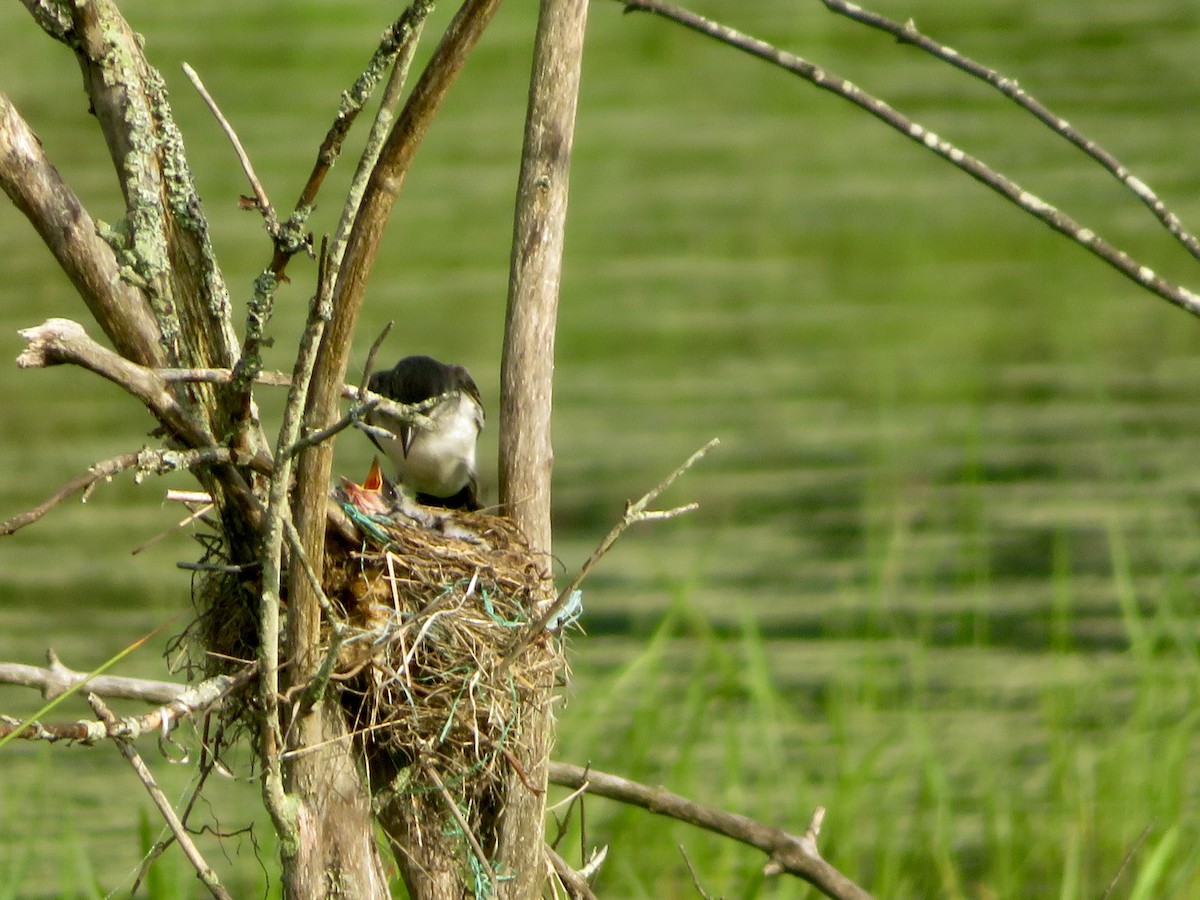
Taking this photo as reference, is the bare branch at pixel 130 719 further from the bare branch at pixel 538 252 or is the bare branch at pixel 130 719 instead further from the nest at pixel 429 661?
the bare branch at pixel 538 252

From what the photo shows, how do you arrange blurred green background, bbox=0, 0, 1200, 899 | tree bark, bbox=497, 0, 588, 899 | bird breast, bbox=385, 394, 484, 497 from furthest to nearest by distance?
blurred green background, bbox=0, 0, 1200, 899
bird breast, bbox=385, 394, 484, 497
tree bark, bbox=497, 0, 588, 899

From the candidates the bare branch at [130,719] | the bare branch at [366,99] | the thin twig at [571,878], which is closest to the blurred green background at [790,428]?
the bare branch at [130,719]

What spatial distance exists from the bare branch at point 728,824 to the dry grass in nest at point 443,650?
0.24 metres

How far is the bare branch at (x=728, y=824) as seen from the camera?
350 cm

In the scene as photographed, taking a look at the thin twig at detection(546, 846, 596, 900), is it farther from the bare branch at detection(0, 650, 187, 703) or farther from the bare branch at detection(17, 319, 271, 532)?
the bare branch at detection(17, 319, 271, 532)

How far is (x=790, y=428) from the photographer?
1040cm

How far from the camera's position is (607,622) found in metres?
8.52

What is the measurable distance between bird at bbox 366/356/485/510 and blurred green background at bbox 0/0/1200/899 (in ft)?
2.58

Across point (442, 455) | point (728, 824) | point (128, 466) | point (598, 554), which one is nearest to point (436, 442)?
point (442, 455)

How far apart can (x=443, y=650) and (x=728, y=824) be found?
0.68 metres

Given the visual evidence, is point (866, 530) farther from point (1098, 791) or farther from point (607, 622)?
point (1098, 791)

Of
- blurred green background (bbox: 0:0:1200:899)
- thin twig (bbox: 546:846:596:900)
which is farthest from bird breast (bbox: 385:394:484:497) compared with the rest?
thin twig (bbox: 546:846:596:900)

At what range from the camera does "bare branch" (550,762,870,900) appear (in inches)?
138

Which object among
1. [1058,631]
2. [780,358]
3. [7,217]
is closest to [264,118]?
[7,217]
